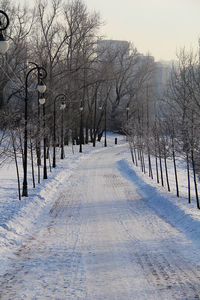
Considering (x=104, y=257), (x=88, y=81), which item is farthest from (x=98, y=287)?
(x=88, y=81)

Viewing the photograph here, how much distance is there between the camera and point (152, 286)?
233 inches

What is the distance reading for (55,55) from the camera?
35250mm

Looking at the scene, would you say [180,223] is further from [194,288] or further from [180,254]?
[194,288]

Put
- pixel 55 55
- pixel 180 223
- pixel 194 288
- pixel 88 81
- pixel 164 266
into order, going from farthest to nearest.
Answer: pixel 88 81
pixel 55 55
pixel 180 223
pixel 164 266
pixel 194 288

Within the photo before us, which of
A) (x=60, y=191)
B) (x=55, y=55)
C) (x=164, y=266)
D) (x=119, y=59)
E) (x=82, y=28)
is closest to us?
(x=164, y=266)

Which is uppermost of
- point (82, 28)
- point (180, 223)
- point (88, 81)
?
point (82, 28)

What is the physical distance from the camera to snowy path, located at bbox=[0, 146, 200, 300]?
5.76m

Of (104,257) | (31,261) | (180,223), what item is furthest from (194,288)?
(180,223)

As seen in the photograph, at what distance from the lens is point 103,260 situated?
23.9 feet

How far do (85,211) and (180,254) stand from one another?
5.23 metres

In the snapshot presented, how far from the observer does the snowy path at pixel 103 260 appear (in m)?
5.76

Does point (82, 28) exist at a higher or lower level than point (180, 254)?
higher

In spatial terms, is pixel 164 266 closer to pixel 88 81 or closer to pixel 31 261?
pixel 31 261

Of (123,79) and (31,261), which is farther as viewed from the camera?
(123,79)
